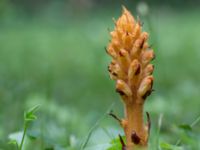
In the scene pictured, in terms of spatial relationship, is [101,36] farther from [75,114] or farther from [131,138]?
[131,138]

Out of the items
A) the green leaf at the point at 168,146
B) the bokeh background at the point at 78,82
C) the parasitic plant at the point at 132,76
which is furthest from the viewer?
the bokeh background at the point at 78,82

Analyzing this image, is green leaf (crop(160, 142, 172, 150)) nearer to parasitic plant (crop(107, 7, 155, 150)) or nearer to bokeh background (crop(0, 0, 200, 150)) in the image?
bokeh background (crop(0, 0, 200, 150))

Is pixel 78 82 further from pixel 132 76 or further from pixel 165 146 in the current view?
pixel 132 76

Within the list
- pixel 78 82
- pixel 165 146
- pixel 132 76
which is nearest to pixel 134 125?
pixel 132 76

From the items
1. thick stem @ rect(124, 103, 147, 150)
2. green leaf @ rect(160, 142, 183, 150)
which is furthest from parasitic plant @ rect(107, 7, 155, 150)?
green leaf @ rect(160, 142, 183, 150)

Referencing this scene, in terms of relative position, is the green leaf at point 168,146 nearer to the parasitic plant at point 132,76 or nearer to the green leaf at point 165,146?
the green leaf at point 165,146

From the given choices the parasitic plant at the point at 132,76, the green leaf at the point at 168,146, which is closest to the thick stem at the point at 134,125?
the parasitic plant at the point at 132,76
